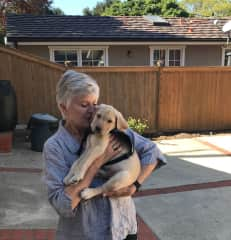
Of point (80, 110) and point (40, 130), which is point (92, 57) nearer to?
point (40, 130)

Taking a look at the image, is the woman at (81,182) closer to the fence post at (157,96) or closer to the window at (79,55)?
the fence post at (157,96)

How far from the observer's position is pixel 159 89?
29.9 feet

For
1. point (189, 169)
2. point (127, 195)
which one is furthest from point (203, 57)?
point (127, 195)

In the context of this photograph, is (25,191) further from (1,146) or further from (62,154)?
(62,154)

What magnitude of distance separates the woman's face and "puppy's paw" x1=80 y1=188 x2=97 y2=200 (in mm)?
312

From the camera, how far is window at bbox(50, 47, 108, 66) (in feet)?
42.0

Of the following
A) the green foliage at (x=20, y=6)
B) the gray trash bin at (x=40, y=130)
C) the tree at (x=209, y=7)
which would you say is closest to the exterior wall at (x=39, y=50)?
the gray trash bin at (x=40, y=130)

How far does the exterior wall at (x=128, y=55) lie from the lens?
13.2m

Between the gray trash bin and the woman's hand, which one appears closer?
the woman's hand

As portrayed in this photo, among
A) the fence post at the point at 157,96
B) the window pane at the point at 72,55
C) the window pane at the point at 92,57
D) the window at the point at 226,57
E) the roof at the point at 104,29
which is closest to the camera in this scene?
the fence post at the point at 157,96

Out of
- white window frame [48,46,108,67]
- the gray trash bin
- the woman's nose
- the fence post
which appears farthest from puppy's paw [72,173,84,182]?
white window frame [48,46,108,67]

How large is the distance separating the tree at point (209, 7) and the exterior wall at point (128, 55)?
30073mm

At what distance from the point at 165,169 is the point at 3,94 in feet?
12.5

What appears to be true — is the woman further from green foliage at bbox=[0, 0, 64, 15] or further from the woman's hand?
green foliage at bbox=[0, 0, 64, 15]
